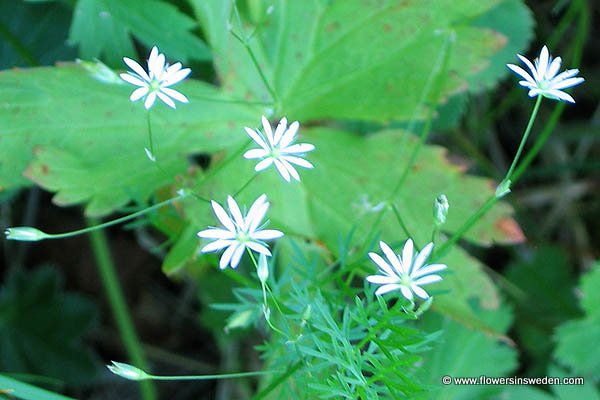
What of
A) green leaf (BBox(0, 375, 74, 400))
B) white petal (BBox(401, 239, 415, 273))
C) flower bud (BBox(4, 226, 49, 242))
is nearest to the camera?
white petal (BBox(401, 239, 415, 273))

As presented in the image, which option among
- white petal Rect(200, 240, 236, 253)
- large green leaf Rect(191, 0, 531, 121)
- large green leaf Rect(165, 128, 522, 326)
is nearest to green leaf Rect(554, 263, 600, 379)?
large green leaf Rect(165, 128, 522, 326)

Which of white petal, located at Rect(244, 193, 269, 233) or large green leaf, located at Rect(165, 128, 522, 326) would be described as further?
large green leaf, located at Rect(165, 128, 522, 326)

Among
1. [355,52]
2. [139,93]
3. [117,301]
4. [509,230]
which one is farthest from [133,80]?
[117,301]

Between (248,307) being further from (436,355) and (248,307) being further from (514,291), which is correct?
(514,291)

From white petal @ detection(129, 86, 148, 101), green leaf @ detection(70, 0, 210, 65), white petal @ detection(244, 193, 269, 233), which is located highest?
green leaf @ detection(70, 0, 210, 65)

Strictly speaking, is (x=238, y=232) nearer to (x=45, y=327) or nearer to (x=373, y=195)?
(x=373, y=195)

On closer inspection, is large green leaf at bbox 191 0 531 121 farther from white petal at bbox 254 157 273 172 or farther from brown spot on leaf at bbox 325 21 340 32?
white petal at bbox 254 157 273 172

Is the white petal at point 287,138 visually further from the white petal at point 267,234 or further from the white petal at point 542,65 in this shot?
the white petal at point 542,65

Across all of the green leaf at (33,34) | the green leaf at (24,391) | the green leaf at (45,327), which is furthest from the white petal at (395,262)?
the green leaf at (45,327)
